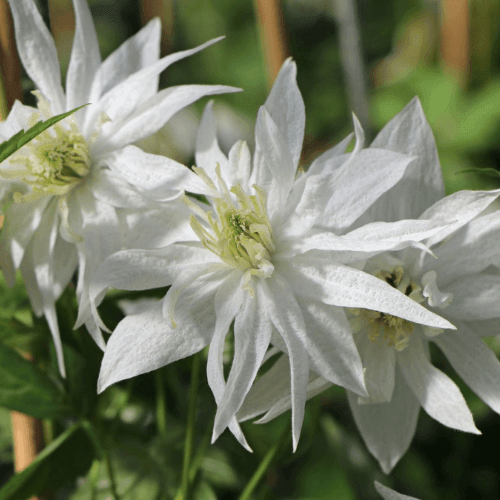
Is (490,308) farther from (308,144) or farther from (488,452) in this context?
(308,144)

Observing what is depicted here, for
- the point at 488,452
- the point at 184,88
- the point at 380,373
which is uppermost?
the point at 184,88

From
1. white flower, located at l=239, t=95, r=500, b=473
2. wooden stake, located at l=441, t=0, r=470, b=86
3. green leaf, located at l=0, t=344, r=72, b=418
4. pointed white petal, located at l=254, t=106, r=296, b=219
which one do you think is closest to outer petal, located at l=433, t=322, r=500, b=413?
white flower, located at l=239, t=95, r=500, b=473

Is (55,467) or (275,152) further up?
(275,152)

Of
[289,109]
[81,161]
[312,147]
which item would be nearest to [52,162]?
[81,161]

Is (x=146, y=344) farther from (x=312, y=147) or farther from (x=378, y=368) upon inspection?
(x=312, y=147)

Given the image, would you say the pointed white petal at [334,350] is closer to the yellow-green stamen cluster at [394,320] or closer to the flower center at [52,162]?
the yellow-green stamen cluster at [394,320]

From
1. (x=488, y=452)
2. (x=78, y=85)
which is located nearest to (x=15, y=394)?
(x=78, y=85)
